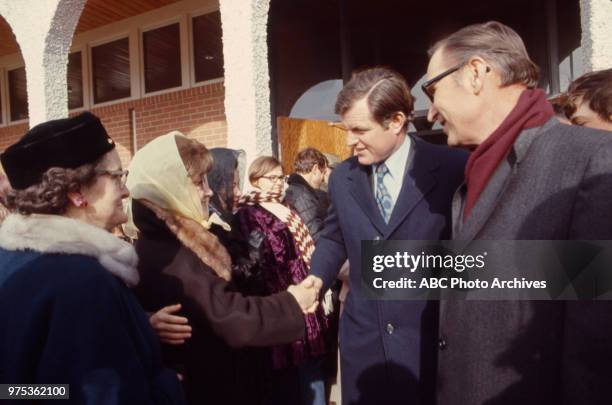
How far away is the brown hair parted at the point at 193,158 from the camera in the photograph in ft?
6.85

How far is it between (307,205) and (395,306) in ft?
6.37

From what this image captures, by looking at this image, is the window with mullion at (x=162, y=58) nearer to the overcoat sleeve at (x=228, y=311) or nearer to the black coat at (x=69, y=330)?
the overcoat sleeve at (x=228, y=311)

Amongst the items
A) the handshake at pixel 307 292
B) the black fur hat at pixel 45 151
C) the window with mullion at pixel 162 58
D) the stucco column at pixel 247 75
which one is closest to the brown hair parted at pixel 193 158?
the black fur hat at pixel 45 151

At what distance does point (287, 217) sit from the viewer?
332 centimetres

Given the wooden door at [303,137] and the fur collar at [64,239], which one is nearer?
the fur collar at [64,239]

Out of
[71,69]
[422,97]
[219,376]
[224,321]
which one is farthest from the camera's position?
[71,69]

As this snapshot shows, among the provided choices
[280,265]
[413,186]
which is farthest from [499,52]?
[280,265]

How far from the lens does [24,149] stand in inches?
56.6

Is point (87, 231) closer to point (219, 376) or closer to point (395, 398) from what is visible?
point (219, 376)

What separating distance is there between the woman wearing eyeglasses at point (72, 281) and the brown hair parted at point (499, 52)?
1.24m

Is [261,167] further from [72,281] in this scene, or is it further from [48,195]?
[72,281]

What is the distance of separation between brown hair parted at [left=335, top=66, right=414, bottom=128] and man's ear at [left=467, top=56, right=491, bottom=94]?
0.71m

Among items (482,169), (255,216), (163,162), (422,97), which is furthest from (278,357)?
(422,97)

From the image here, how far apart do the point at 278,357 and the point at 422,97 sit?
537 centimetres
